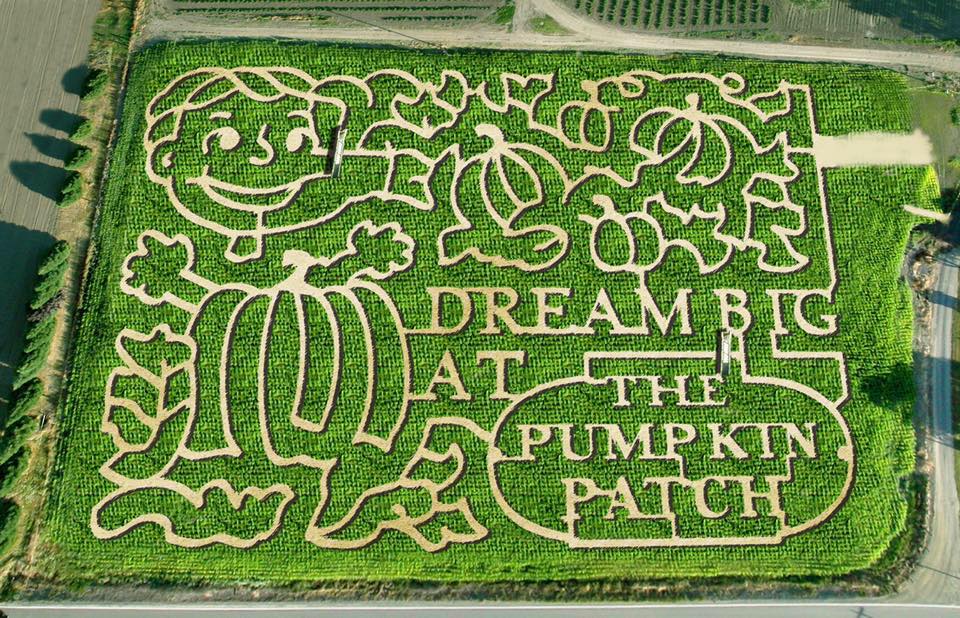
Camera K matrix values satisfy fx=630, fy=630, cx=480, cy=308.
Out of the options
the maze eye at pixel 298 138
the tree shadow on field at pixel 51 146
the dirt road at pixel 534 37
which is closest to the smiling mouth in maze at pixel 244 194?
the maze eye at pixel 298 138

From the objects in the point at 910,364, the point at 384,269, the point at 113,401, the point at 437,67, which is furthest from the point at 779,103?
the point at 113,401

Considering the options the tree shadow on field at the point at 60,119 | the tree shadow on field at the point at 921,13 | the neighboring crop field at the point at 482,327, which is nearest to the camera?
the neighboring crop field at the point at 482,327

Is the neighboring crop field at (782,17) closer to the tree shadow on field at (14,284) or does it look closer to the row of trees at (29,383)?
the row of trees at (29,383)

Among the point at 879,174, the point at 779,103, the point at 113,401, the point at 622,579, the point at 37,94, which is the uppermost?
the point at 779,103

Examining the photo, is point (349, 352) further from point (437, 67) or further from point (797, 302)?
point (797, 302)

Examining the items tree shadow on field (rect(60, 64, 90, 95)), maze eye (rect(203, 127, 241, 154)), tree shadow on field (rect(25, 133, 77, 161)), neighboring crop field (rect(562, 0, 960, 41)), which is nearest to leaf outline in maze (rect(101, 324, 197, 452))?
maze eye (rect(203, 127, 241, 154))

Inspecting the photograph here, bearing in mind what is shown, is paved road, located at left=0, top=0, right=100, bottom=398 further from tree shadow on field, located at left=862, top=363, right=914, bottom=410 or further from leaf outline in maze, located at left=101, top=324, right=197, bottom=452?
tree shadow on field, located at left=862, top=363, right=914, bottom=410
